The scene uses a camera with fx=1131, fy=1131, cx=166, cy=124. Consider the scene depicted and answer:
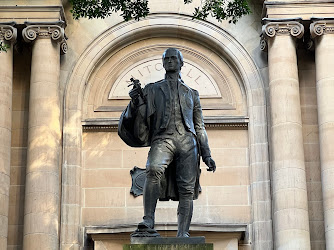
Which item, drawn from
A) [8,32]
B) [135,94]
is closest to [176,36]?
[8,32]

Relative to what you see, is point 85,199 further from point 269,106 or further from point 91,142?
point 269,106

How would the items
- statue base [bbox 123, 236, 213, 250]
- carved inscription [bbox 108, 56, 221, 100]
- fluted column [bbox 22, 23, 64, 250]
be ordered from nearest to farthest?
1. statue base [bbox 123, 236, 213, 250]
2. fluted column [bbox 22, 23, 64, 250]
3. carved inscription [bbox 108, 56, 221, 100]

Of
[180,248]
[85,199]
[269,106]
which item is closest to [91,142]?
[85,199]

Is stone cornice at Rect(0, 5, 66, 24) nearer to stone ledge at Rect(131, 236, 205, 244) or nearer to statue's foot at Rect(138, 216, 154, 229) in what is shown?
statue's foot at Rect(138, 216, 154, 229)

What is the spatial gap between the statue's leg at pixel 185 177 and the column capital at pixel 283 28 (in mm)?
7843

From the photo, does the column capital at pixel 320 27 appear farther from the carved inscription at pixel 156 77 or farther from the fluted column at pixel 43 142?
the fluted column at pixel 43 142

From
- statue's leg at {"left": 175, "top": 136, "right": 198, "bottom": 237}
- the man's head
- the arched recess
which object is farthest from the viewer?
the arched recess

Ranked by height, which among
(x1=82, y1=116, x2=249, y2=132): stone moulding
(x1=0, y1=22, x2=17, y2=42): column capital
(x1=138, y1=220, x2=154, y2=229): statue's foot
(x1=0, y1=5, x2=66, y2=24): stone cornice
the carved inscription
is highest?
(x1=0, y1=5, x2=66, y2=24): stone cornice

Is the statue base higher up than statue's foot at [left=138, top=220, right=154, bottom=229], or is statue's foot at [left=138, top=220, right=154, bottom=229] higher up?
statue's foot at [left=138, top=220, right=154, bottom=229]

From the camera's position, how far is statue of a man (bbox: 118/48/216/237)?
15148 millimetres

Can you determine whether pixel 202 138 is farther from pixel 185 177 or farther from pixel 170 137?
pixel 185 177

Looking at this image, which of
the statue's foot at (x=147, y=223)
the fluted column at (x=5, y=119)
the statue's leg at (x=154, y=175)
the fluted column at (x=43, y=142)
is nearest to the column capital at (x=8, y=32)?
the fluted column at (x=5, y=119)

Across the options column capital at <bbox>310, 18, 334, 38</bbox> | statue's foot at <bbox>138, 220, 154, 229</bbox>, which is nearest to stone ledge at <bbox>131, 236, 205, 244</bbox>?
statue's foot at <bbox>138, 220, 154, 229</bbox>

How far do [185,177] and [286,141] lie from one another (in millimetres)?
7034
